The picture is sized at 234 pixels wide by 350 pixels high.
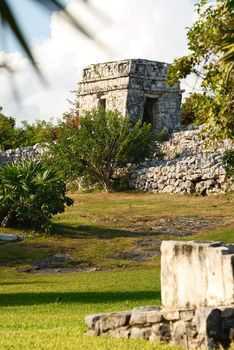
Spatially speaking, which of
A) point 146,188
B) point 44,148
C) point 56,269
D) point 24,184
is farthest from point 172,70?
point 44,148

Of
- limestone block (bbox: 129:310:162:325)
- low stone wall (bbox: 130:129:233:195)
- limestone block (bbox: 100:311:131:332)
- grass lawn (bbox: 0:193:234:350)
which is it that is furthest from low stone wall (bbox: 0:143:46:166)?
limestone block (bbox: 129:310:162:325)

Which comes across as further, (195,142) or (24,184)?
(195,142)

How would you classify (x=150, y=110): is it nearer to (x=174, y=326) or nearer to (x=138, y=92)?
(x=138, y=92)

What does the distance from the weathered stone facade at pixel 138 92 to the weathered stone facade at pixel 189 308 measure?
29.8m

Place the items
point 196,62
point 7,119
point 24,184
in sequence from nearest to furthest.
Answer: point 196,62
point 24,184
point 7,119

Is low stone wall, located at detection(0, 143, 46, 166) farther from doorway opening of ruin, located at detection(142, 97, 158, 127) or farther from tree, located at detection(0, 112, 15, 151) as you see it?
doorway opening of ruin, located at detection(142, 97, 158, 127)

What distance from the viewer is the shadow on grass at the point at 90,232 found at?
2377 centimetres

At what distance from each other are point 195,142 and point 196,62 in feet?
63.7

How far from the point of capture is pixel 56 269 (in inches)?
763

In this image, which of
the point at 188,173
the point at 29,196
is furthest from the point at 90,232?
the point at 188,173

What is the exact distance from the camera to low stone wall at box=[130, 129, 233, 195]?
32688 millimetres

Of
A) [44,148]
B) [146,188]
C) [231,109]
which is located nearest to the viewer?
[231,109]

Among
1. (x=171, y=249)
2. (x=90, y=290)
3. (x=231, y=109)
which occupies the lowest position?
(x=90, y=290)

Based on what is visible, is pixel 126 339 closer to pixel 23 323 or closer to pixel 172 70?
pixel 23 323
